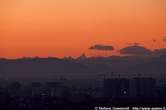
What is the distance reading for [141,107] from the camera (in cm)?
9638

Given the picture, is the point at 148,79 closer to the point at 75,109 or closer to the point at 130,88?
the point at 130,88

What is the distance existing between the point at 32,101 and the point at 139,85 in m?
32.0

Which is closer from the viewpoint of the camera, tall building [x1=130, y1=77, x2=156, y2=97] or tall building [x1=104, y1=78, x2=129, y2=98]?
tall building [x1=104, y1=78, x2=129, y2=98]

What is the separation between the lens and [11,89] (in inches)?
7269

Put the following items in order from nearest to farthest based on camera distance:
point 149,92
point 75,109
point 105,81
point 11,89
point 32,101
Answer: point 75,109 → point 32,101 → point 149,92 → point 105,81 → point 11,89

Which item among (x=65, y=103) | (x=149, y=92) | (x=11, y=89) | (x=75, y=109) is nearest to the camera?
(x=75, y=109)

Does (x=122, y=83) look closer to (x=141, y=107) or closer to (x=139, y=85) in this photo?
(x=139, y=85)

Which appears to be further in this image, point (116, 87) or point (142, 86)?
point (142, 86)

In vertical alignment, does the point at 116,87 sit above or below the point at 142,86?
below

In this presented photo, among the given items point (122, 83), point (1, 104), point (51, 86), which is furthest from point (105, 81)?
point (1, 104)

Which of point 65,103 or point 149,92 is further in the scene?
point 149,92

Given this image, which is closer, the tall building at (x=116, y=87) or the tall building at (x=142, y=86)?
the tall building at (x=116, y=87)

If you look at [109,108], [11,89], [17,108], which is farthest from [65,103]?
[11,89]

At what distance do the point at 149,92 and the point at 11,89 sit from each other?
4219 cm
